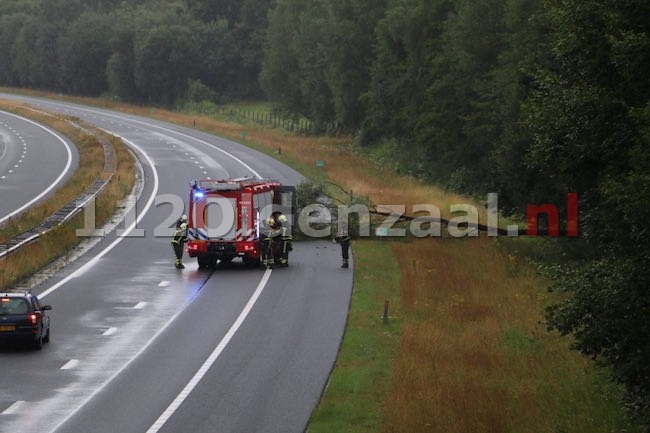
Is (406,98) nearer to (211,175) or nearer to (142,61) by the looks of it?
(211,175)

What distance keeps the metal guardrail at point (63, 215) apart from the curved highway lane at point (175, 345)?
76.0 inches

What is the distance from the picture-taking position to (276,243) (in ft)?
119

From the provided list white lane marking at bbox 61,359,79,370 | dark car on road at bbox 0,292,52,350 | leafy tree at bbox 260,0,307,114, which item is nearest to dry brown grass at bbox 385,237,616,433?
white lane marking at bbox 61,359,79,370

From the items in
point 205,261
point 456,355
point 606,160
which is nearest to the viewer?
point 606,160

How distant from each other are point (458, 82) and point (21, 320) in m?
39.2

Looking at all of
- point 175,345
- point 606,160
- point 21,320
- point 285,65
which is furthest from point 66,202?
point 285,65

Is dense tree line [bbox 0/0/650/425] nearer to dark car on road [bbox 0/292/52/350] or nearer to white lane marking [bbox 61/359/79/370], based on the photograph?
white lane marking [bbox 61/359/79/370]

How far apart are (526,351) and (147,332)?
8.54m

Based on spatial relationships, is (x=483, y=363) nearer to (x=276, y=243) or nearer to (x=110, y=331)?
(x=110, y=331)

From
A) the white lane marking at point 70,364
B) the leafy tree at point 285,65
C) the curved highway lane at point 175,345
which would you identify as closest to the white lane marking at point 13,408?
the curved highway lane at point 175,345

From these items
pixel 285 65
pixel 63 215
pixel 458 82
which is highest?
pixel 285 65

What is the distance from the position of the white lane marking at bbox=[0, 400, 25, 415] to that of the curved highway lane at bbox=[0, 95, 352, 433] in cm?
5

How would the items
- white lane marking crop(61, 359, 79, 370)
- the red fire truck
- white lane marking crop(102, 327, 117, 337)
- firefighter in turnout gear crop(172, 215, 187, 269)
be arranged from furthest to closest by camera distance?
firefighter in turnout gear crop(172, 215, 187, 269)
the red fire truck
white lane marking crop(102, 327, 117, 337)
white lane marking crop(61, 359, 79, 370)

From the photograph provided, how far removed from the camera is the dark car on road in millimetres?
22766
